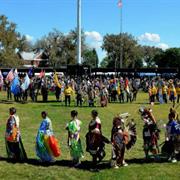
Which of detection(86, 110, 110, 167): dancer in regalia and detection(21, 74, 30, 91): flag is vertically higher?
detection(21, 74, 30, 91): flag

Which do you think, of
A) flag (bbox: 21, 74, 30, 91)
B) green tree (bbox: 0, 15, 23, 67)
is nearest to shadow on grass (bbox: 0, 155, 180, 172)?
flag (bbox: 21, 74, 30, 91)

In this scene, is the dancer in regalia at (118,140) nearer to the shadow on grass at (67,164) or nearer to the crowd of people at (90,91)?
the shadow on grass at (67,164)

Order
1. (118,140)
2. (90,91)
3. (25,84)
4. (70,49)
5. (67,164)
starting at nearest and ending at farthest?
(118,140) < (67,164) < (90,91) < (25,84) < (70,49)

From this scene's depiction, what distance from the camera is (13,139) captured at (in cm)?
1338

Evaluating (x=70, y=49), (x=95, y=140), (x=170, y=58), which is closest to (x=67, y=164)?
(x=95, y=140)

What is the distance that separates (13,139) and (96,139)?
2648 millimetres

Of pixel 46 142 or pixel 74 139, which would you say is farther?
pixel 46 142

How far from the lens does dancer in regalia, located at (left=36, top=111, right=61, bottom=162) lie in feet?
43.2

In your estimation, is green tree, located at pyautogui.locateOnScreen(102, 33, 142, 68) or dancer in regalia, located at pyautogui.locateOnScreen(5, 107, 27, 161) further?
green tree, located at pyautogui.locateOnScreen(102, 33, 142, 68)

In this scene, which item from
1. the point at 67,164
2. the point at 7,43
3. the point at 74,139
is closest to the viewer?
the point at 74,139

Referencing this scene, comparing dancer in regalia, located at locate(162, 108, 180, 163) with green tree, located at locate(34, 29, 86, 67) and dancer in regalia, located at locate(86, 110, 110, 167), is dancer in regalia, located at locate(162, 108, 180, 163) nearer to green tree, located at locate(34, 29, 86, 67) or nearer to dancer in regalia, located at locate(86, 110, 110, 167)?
dancer in regalia, located at locate(86, 110, 110, 167)

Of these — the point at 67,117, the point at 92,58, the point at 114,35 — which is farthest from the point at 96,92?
the point at 92,58

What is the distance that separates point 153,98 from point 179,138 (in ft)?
75.6

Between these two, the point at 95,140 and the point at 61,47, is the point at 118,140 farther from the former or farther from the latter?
the point at 61,47
